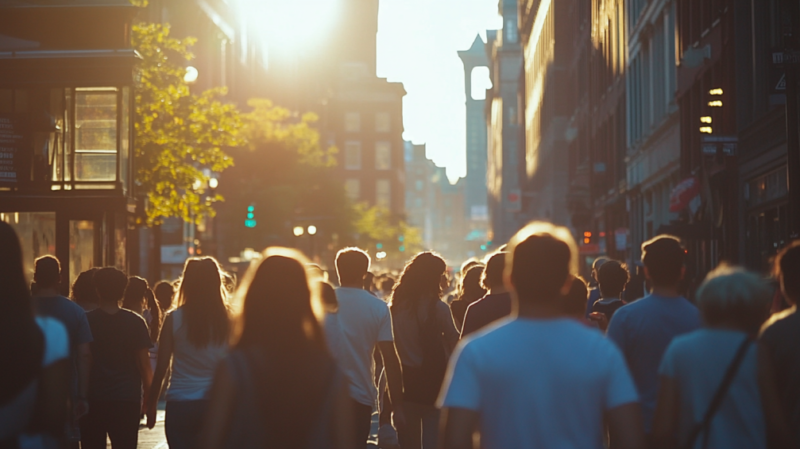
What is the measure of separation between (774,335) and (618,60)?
44817 millimetres

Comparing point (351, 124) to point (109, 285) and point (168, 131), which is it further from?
point (109, 285)

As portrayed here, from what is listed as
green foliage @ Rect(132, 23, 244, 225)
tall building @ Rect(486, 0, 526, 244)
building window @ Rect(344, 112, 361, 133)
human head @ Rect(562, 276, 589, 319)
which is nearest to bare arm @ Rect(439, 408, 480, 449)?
human head @ Rect(562, 276, 589, 319)

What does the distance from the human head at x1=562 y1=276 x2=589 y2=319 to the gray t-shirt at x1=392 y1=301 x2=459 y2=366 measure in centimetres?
116

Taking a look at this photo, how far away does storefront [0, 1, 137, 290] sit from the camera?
28234 millimetres

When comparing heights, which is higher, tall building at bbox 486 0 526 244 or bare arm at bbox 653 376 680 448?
tall building at bbox 486 0 526 244

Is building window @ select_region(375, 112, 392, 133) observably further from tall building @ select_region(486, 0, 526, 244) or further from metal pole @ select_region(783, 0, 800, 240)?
metal pole @ select_region(783, 0, 800, 240)

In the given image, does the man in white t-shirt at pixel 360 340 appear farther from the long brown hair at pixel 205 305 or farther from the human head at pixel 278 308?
the human head at pixel 278 308

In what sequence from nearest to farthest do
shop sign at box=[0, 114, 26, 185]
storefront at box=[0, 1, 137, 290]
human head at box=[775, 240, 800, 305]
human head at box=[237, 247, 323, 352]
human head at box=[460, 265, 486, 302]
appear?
human head at box=[237, 247, 323, 352]
human head at box=[775, 240, 800, 305]
human head at box=[460, 265, 486, 302]
shop sign at box=[0, 114, 26, 185]
storefront at box=[0, 1, 137, 290]

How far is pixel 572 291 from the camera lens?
858 centimetres

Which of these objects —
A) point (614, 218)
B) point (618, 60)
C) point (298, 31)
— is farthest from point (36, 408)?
point (298, 31)

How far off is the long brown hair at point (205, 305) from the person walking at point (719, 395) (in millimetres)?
3325

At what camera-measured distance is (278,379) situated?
15.7ft

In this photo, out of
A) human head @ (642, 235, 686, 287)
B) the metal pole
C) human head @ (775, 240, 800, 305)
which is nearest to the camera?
human head @ (775, 240, 800, 305)

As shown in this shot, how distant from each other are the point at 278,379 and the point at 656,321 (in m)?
2.75
